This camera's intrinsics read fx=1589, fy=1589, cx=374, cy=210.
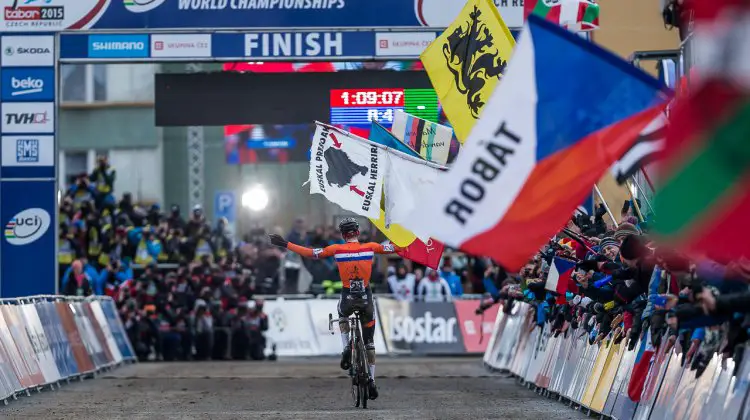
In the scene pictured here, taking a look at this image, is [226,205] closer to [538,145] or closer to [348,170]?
[348,170]

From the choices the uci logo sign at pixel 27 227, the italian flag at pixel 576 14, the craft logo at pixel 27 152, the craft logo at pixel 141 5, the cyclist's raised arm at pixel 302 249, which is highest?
the craft logo at pixel 141 5

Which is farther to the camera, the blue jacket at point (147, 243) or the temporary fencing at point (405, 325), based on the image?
the blue jacket at point (147, 243)

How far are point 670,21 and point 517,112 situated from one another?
16.0 meters

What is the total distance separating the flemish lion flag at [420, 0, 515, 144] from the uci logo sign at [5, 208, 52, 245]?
8179 mm

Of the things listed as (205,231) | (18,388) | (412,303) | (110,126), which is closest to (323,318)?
(412,303)

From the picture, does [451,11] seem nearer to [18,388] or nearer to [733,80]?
[18,388]

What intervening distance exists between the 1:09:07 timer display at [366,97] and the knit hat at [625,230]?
887cm

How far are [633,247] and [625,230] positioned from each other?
6.24 feet

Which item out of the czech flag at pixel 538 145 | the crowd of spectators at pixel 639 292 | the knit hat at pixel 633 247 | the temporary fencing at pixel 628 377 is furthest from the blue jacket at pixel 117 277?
the czech flag at pixel 538 145

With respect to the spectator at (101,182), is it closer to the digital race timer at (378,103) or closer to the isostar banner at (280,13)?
the isostar banner at (280,13)

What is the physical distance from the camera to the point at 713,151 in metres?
7.02

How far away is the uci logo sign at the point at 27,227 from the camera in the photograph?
25.1 metres

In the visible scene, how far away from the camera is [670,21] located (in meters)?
24.9

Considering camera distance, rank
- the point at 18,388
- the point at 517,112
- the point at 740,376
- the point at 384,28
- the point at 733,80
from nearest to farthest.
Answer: the point at 733,80 < the point at 517,112 < the point at 740,376 < the point at 18,388 < the point at 384,28
